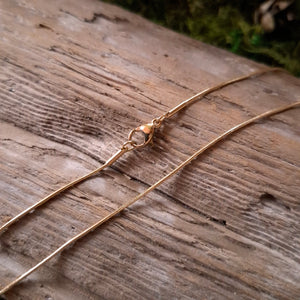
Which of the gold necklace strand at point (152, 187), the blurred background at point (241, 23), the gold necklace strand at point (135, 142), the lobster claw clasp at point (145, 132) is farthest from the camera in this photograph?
the blurred background at point (241, 23)

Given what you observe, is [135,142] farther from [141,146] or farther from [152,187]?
[152,187]

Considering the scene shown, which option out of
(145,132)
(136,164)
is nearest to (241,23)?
(145,132)

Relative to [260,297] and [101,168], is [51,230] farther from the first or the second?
[260,297]

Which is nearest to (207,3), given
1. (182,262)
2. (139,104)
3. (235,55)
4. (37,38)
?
(235,55)

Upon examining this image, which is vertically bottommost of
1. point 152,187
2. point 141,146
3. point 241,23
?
point 152,187

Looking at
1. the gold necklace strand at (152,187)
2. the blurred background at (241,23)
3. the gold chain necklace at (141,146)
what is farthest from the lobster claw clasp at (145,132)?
the blurred background at (241,23)

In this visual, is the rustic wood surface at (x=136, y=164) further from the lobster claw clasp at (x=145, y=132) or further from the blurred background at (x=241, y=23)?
the blurred background at (x=241, y=23)
